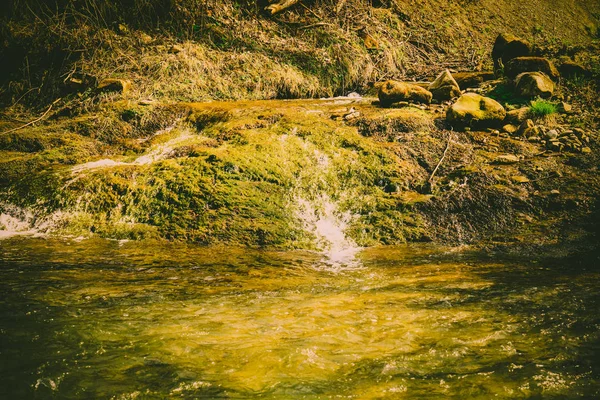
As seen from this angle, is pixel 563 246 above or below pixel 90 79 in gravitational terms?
below

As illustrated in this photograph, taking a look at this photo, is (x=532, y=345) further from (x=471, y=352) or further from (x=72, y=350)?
(x=72, y=350)

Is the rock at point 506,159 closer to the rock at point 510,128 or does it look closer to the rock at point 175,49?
the rock at point 510,128

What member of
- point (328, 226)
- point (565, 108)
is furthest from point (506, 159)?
point (328, 226)

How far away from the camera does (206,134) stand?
6676mm

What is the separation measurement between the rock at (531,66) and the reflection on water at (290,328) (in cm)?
538

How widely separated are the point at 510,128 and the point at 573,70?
2.83m

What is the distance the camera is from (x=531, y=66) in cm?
772

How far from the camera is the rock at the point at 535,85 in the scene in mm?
6934

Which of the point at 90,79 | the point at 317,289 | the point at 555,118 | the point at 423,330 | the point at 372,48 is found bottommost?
the point at 317,289

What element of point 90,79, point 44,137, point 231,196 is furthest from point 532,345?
point 90,79

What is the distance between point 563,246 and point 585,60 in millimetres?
5916

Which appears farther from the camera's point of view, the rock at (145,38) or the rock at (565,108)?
the rock at (145,38)

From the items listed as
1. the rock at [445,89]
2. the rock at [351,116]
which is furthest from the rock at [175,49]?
the rock at [445,89]

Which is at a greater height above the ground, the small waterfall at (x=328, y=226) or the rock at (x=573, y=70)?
the rock at (x=573, y=70)
